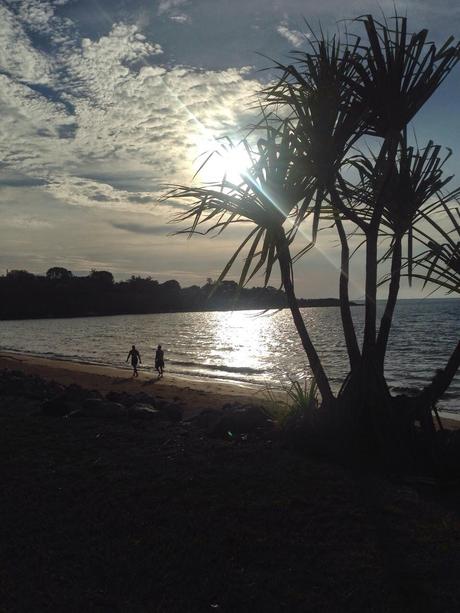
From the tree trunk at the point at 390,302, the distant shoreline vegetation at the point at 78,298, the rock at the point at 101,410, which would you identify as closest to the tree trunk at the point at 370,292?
the tree trunk at the point at 390,302

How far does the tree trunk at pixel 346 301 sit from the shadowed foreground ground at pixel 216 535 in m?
1.49

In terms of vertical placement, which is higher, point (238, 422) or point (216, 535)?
point (238, 422)

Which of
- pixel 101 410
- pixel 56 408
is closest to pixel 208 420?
pixel 101 410

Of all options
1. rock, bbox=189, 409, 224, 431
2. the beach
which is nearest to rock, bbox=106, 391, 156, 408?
rock, bbox=189, 409, 224, 431

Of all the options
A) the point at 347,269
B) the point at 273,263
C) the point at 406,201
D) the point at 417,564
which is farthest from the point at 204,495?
the point at 406,201

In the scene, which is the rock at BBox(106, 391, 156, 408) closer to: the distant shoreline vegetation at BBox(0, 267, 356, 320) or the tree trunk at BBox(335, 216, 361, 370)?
the tree trunk at BBox(335, 216, 361, 370)

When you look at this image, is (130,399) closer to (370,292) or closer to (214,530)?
(370,292)

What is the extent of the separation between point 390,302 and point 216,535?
12.3 feet

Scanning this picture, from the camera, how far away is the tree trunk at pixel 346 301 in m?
7.00

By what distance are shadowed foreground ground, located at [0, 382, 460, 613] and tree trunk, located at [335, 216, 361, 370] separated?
149 centimetres

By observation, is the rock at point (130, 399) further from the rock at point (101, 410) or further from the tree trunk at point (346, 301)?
the tree trunk at point (346, 301)

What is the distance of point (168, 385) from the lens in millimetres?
23766

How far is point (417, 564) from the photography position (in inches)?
159

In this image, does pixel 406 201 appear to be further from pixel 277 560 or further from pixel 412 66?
pixel 277 560
